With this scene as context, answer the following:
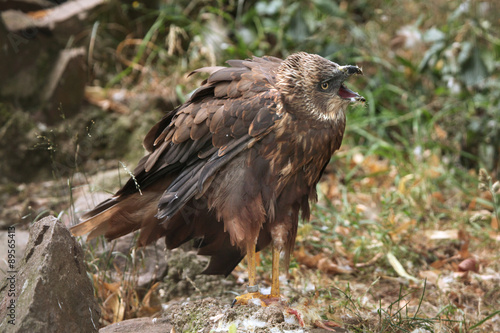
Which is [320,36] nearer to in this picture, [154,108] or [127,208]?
[154,108]

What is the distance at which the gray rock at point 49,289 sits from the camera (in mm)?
2143

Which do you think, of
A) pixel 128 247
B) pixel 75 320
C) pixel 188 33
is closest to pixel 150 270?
pixel 128 247

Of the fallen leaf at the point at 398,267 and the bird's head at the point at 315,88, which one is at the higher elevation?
the bird's head at the point at 315,88

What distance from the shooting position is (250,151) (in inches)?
100

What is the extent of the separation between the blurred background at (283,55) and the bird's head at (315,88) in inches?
61.4

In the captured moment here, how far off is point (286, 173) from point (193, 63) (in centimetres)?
315

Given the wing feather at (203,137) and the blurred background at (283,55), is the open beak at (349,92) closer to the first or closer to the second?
the wing feather at (203,137)

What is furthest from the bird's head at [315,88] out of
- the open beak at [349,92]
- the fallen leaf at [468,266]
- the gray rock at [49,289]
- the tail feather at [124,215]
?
the fallen leaf at [468,266]

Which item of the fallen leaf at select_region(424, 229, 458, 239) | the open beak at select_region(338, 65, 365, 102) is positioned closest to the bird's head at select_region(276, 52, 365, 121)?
the open beak at select_region(338, 65, 365, 102)

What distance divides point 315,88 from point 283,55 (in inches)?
125

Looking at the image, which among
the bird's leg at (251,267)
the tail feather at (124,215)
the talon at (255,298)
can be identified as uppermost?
the tail feather at (124,215)

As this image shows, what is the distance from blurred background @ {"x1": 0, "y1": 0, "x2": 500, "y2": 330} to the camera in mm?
→ 4473

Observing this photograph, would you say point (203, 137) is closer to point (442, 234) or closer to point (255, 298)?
point (255, 298)

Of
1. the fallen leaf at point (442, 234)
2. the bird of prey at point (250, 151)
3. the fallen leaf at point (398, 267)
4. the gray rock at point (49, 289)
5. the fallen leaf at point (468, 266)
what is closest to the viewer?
the gray rock at point (49, 289)
